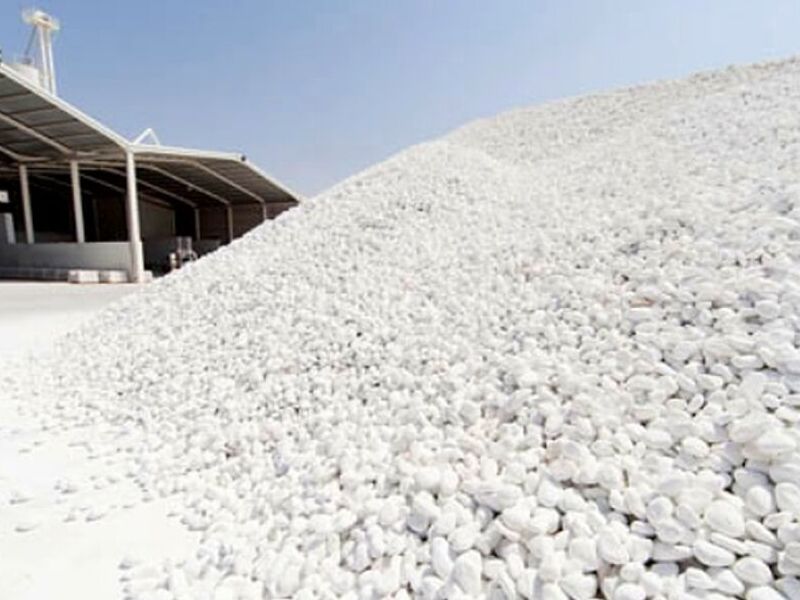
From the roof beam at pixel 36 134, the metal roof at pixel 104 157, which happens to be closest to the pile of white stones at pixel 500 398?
the metal roof at pixel 104 157

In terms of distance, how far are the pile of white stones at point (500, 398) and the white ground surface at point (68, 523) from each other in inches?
5.0

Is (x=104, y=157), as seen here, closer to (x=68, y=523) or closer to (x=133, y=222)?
(x=133, y=222)

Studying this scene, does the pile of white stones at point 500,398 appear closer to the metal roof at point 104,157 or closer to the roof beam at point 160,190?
the metal roof at point 104,157

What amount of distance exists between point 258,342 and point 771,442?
3210 mm

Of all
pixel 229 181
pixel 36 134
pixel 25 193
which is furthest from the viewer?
pixel 229 181

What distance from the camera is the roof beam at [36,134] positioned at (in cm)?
1262

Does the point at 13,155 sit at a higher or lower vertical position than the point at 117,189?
higher

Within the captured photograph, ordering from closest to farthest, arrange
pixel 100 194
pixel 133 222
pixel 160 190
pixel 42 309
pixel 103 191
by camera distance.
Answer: pixel 42 309, pixel 133 222, pixel 160 190, pixel 103 191, pixel 100 194

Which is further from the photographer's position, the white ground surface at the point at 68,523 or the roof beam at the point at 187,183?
the roof beam at the point at 187,183

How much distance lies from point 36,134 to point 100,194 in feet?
30.2

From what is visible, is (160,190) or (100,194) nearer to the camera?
(160,190)

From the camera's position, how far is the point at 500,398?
95.8 inches

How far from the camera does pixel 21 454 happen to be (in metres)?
3.25

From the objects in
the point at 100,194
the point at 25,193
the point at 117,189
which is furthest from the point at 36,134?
the point at 100,194
